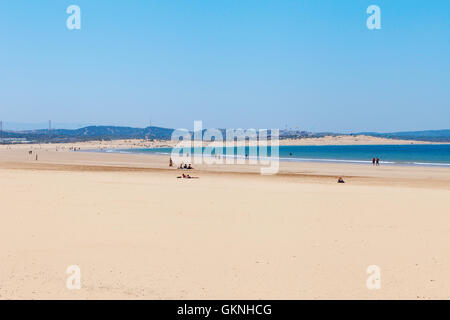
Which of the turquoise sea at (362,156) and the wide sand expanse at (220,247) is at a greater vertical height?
the wide sand expanse at (220,247)

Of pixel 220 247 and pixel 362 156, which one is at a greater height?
pixel 220 247

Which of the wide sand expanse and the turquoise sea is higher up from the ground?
the wide sand expanse

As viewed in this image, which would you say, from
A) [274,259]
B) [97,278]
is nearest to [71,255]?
[97,278]

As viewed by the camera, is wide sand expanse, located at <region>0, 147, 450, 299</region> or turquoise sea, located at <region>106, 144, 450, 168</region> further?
turquoise sea, located at <region>106, 144, 450, 168</region>

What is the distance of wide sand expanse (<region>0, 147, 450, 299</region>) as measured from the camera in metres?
7.14

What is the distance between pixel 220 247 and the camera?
9734 mm

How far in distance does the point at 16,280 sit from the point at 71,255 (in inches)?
64.9

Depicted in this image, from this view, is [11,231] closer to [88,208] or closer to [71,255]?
[71,255]

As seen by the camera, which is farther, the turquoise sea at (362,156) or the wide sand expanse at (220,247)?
the turquoise sea at (362,156)

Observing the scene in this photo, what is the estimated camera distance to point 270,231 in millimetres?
11383

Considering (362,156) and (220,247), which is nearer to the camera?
(220,247)

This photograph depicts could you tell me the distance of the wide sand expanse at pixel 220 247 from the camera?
7.14 metres
